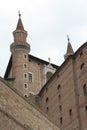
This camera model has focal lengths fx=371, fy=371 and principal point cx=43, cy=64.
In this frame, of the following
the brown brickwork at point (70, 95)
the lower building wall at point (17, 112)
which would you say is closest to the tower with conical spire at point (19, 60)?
the brown brickwork at point (70, 95)

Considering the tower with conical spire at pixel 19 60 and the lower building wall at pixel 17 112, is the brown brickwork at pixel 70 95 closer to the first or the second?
the tower with conical spire at pixel 19 60

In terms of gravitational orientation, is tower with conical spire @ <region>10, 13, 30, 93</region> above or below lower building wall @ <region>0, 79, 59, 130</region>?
above

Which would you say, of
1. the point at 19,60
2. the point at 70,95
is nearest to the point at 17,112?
the point at 70,95

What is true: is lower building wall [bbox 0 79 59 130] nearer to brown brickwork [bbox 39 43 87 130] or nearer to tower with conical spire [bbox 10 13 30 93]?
brown brickwork [bbox 39 43 87 130]

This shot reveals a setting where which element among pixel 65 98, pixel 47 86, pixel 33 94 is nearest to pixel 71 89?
pixel 65 98

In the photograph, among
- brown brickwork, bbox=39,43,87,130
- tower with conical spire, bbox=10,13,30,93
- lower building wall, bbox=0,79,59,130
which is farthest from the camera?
tower with conical spire, bbox=10,13,30,93

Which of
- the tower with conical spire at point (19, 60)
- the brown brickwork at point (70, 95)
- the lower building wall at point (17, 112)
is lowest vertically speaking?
the lower building wall at point (17, 112)

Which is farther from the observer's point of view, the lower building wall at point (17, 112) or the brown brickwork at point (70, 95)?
the brown brickwork at point (70, 95)

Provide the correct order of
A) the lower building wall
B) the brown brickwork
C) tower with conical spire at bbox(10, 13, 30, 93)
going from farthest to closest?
1. tower with conical spire at bbox(10, 13, 30, 93)
2. the brown brickwork
3. the lower building wall

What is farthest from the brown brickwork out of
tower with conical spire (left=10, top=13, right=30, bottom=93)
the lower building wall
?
the lower building wall

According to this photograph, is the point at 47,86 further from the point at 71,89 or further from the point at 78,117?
the point at 78,117

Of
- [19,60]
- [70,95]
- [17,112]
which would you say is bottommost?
[17,112]

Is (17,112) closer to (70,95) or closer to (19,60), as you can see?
(70,95)

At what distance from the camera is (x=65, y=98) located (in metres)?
31.6
